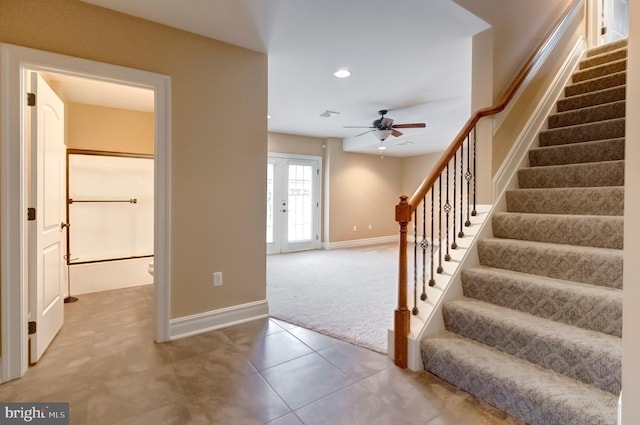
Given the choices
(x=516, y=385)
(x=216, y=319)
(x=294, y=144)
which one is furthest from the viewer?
(x=294, y=144)

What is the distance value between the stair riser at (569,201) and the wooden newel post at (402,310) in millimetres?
1181

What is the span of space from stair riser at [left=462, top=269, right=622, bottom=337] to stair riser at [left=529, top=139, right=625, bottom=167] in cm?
134

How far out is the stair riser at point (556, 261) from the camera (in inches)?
69.7

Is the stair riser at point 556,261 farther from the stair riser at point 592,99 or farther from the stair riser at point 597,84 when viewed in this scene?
the stair riser at point 597,84

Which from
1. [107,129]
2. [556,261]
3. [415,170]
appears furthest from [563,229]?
[415,170]

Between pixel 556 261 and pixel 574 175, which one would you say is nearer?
pixel 556 261

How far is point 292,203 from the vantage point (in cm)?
680

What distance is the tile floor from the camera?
64.2 inches

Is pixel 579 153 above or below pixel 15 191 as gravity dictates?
above

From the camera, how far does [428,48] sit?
9.62 ft

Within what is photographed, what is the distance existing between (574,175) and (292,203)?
5.04 m

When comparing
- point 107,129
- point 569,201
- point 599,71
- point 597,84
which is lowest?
point 569,201

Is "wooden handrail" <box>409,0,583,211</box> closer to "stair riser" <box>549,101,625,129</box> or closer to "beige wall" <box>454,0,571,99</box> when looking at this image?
"beige wall" <box>454,0,571,99</box>

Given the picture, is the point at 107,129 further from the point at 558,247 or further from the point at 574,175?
the point at 574,175
